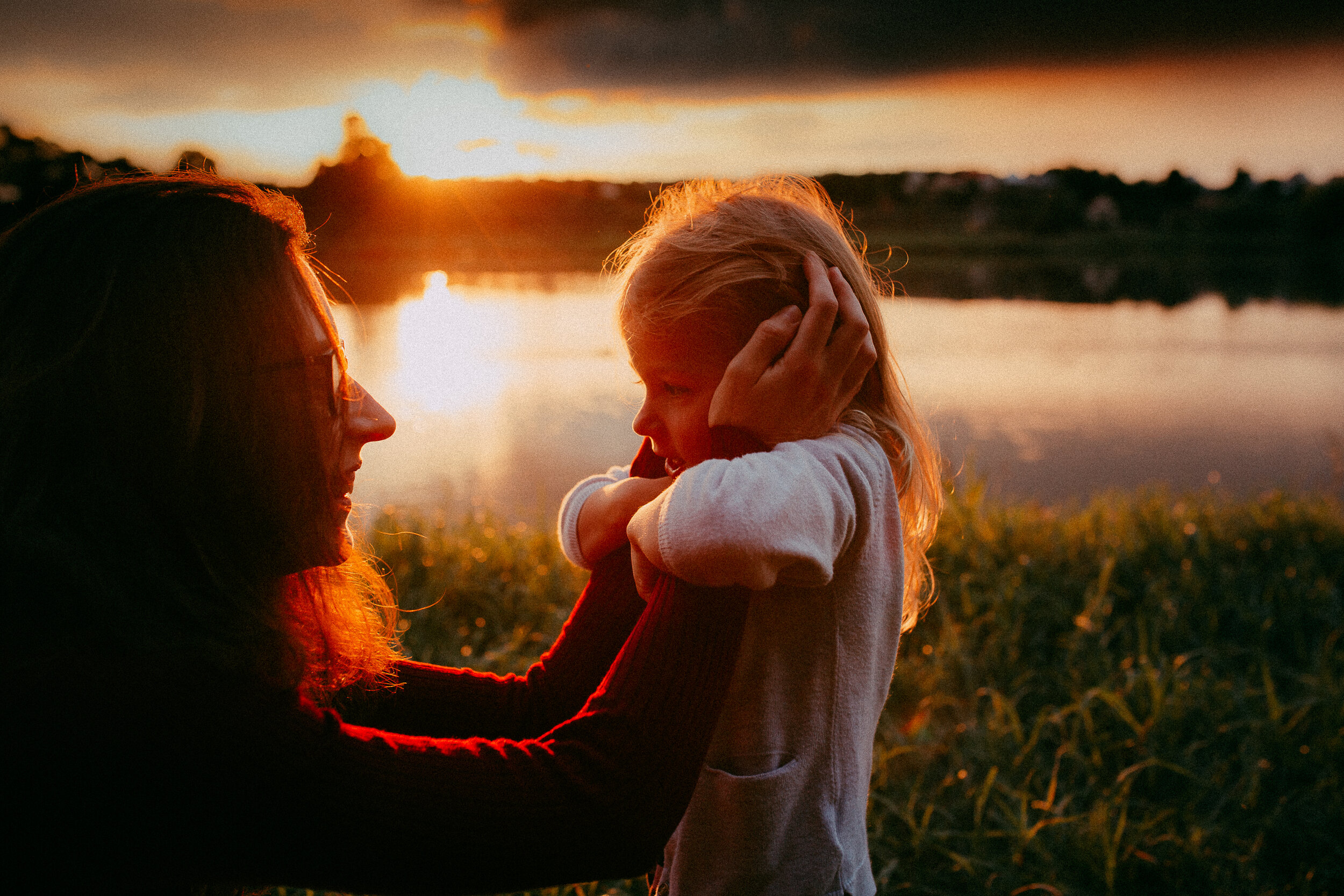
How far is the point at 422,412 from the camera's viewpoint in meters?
11.7

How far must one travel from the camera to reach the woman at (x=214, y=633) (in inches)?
31.4

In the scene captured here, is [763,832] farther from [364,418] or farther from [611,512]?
[364,418]

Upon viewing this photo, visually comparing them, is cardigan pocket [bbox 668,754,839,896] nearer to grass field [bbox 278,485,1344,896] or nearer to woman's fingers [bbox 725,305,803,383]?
woman's fingers [bbox 725,305,803,383]

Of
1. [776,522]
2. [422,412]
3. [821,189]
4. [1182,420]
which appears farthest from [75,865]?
[1182,420]

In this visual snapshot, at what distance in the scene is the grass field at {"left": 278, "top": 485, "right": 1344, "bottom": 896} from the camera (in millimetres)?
2303

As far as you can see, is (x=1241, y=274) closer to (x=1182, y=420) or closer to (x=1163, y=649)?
(x=1182, y=420)

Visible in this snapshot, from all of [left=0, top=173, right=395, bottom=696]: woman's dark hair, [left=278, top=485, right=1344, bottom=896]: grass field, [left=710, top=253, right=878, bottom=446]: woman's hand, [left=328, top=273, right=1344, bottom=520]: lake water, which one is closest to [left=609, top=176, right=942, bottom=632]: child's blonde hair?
[left=710, top=253, right=878, bottom=446]: woman's hand

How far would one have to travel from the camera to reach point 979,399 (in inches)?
473

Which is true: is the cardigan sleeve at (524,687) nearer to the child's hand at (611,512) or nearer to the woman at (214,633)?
the child's hand at (611,512)

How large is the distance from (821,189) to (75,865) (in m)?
1.69

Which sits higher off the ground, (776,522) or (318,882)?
(776,522)

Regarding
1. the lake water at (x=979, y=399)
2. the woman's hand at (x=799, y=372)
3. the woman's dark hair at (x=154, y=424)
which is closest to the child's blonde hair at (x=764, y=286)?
the woman's hand at (x=799, y=372)

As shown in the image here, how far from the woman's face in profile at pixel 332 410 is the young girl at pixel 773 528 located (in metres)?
0.40

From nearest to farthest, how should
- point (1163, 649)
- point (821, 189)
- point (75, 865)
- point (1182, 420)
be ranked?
point (75, 865) → point (821, 189) → point (1163, 649) → point (1182, 420)
